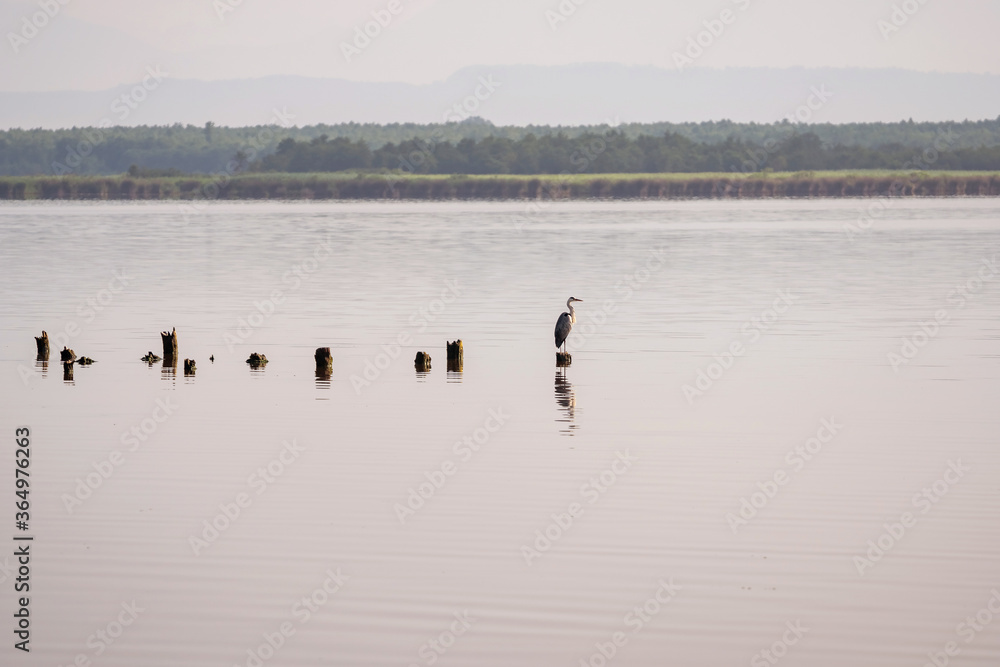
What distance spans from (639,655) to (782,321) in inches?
715

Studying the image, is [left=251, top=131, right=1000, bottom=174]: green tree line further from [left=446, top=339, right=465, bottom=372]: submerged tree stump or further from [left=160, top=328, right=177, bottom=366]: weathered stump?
[left=446, top=339, right=465, bottom=372]: submerged tree stump

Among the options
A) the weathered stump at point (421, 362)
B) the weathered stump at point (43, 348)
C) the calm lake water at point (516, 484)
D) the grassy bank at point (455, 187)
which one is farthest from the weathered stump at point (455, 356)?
the grassy bank at point (455, 187)

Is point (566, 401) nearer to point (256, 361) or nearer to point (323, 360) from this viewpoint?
point (323, 360)

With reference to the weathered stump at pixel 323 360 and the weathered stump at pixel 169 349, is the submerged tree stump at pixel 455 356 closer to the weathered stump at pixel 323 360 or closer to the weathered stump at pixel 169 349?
the weathered stump at pixel 323 360

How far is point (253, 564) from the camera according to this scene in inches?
414

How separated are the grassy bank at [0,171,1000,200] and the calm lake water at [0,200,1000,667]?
7726cm

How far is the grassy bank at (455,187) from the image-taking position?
348 feet

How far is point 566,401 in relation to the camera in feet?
56.9

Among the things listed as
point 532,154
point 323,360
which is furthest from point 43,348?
point 532,154

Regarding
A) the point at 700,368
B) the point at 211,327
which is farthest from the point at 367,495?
the point at 211,327

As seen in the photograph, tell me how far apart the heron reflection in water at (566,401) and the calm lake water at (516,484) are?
8cm

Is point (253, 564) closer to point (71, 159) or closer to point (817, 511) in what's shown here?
point (817, 511)

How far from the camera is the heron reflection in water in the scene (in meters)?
15.6

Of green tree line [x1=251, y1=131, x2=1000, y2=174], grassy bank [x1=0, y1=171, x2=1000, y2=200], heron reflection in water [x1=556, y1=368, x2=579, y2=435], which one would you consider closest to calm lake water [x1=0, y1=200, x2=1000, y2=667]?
heron reflection in water [x1=556, y1=368, x2=579, y2=435]
